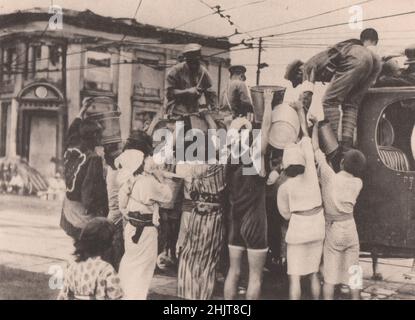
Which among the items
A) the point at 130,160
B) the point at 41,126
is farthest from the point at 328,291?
the point at 41,126

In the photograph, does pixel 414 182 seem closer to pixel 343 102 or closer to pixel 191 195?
pixel 343 102

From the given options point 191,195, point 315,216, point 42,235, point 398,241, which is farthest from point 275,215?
point 42,235

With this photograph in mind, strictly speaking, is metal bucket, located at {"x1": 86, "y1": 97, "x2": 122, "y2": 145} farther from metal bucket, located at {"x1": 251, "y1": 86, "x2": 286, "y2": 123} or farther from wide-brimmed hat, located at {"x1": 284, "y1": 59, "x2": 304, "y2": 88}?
wide-brimmed hat, located at {"x1": 284, "y1": 59, "x2": 304, "y2": 88}

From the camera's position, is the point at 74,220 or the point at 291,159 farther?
the point at 74,220

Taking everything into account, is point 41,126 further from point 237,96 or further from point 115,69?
point 237,96

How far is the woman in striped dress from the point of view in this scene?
5457 mm

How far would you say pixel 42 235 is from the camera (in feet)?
19.2

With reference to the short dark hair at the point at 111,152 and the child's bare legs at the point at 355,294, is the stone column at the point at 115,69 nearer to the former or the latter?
the short dark hair at the point at 111,152

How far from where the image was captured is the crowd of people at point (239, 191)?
535 centimetres

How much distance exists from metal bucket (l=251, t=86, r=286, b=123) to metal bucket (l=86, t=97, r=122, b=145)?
139cm

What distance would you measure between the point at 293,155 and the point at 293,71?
89cm

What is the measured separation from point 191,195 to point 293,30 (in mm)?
2019

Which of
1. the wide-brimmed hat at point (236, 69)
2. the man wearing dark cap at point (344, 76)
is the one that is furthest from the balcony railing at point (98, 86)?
the man wearing dark cap at point (344, 76)

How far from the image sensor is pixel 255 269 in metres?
5.36
